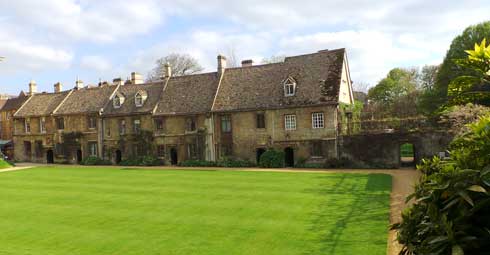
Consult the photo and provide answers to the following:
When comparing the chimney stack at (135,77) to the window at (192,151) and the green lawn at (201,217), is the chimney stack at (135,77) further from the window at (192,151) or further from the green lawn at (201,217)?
the green lawn at (201,217)

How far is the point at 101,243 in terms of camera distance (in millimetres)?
12703

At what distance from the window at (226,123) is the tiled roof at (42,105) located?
24.1 metres

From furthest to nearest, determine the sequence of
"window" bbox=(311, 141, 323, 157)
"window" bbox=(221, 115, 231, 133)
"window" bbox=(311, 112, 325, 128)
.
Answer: "window" bbox=(221, 115, 231, 133) → "window" bbox=(311, 141, 323, 157) → "window" bbox=(311, 112, 325, 128)

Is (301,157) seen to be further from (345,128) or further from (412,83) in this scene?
(412,83)

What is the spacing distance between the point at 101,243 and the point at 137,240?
3.82 ft

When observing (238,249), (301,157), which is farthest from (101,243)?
(301,157)

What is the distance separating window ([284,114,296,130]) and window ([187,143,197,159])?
10057mm

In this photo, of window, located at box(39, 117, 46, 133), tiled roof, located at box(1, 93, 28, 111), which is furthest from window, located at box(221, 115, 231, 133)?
tiled roof, located at box(1, 93, 28, 111)

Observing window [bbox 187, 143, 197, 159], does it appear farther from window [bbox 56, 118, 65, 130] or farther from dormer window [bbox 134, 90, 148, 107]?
window [bbox 56, 118, 65, 130]

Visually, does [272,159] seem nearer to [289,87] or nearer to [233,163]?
[233,163]

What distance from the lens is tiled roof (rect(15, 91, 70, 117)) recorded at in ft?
161

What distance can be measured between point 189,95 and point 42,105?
74.5 ft

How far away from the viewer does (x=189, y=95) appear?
40.8 metres

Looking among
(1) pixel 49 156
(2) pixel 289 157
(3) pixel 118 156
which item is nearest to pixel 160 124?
(3) pixel 118 156
